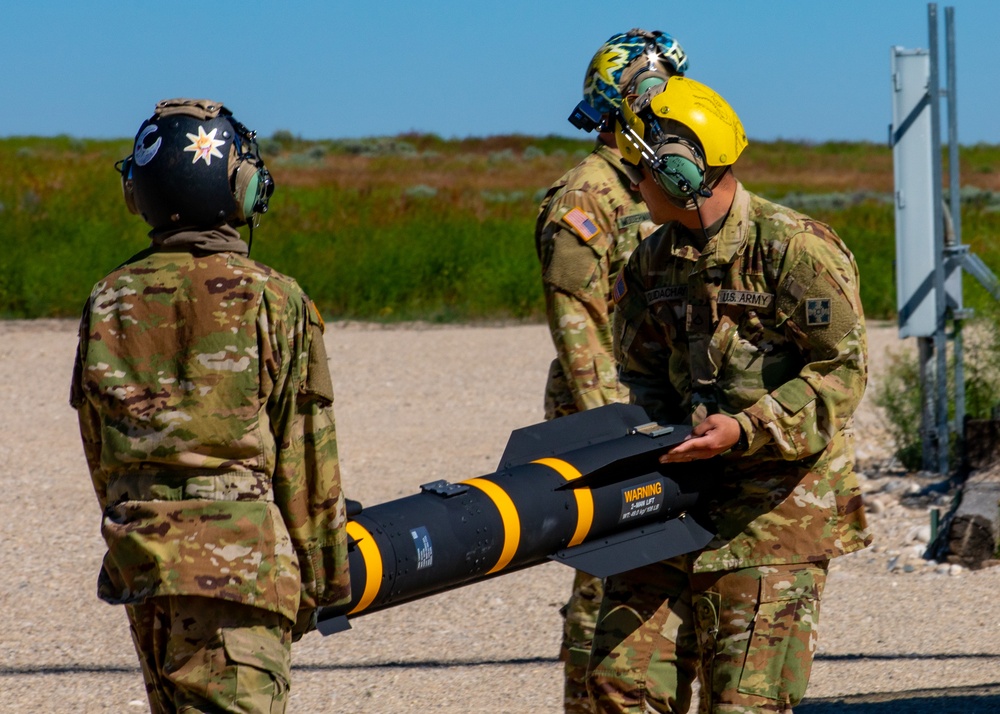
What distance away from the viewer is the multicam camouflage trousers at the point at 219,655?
2.71 m

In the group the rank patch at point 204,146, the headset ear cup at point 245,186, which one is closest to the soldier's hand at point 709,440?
the headset ear cup at point 245,186

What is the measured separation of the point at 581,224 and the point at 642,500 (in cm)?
113

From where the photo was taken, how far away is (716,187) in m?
3.34

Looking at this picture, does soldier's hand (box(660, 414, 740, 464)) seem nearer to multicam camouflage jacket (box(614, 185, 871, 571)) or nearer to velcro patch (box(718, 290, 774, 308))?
multicam camouflage jacket (box(614, 185, 871, 571))

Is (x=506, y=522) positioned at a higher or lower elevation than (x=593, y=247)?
lower

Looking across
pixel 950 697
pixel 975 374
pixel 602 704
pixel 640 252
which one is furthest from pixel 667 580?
pixel 975 374

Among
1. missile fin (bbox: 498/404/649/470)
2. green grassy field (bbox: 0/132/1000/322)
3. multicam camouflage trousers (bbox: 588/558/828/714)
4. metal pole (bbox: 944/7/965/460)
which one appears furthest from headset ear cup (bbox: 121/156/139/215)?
green grassy field (bbox: 0/132/1000/322)

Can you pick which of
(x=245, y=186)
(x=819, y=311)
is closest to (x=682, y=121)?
(x=819, y=311)

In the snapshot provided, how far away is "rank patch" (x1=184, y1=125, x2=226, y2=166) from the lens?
2.76 meters

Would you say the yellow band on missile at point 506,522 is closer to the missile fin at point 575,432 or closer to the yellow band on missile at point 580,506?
the yellow band on missile at point 580,506

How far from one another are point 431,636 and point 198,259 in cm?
356

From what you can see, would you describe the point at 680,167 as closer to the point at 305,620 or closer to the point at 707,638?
the point at 707,638

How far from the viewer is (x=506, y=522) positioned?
315 centimetres

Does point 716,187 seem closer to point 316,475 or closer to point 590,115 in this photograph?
point 590,115
